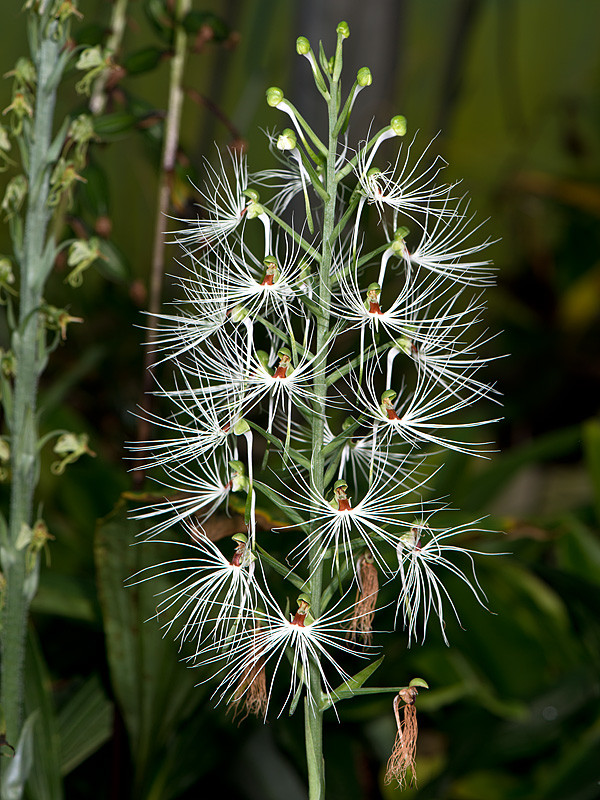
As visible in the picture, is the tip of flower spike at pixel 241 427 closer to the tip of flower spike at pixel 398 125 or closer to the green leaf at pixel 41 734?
the tip of flower spike at pixel 398 125

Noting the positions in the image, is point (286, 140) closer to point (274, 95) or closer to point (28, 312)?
point (274, 95)

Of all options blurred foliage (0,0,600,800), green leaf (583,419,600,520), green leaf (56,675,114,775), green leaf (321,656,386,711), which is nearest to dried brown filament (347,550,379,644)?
green leaf (321,656,386,711)

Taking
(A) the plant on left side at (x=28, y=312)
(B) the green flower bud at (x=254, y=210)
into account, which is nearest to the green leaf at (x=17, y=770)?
(A) the plant on left side at (x=28, y=312)

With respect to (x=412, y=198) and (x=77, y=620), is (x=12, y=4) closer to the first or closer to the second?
(x=77, y=620)

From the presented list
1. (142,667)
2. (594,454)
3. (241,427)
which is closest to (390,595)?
(142,667)

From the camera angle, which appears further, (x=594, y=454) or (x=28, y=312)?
(x=594, y=454)

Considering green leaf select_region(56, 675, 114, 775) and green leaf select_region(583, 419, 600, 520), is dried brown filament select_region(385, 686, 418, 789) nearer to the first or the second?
green leaf select_region(56, 675, 114, 775)

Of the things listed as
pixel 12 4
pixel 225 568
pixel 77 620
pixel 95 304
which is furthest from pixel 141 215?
pixel 225 568
